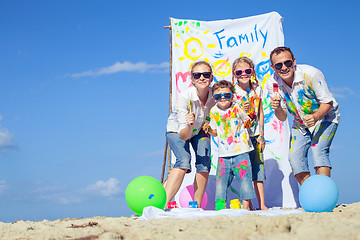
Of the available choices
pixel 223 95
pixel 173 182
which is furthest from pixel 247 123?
pixel 173 182

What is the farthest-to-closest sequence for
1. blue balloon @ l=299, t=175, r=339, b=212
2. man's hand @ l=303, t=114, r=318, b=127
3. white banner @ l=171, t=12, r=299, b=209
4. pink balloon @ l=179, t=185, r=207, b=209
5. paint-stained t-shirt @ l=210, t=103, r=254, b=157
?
white banner @ l=171, t=12, r=299, b=209 < pink balloon @ l=179, t=185, r=207, b=209 < paint-stained t-shirt @ l=210, t=103, r=254, b=157 < man's hand @ l=303, t=114, r=318, b=127 < blue balloon @ l=299, t=175, r=339, b=212

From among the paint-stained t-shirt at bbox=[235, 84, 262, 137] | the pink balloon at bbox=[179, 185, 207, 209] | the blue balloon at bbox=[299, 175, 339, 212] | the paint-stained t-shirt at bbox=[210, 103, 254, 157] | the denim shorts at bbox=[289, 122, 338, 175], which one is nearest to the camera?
the blue balloon at bbox=[299, 175, 339, 212]

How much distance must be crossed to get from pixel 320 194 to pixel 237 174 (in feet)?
3.28

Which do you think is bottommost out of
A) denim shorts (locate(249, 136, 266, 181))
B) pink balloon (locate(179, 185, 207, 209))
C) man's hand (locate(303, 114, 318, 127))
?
pink balloon (locate(179, 185, 207, 209))

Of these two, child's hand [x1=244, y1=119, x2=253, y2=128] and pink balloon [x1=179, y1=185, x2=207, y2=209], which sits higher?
child's hand [x1=244, y1=119, x2=253, y2=128]

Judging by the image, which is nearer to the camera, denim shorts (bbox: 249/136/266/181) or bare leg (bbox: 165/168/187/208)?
bare leg (bbox: 165/168/187/208)

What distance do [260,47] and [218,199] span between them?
Answer: 3118 millimetres

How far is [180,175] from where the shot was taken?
532 centimetres

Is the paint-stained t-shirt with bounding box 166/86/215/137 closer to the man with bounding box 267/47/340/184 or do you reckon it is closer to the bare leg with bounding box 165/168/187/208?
the bare leg with bounding box 165/168/187/208

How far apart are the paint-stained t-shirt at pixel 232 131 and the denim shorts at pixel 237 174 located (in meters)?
0.08

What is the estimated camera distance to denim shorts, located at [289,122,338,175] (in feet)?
17.1

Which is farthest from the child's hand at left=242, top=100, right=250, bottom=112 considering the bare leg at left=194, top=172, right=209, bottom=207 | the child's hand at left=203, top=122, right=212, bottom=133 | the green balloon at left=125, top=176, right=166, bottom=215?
the green balloon at left=125, top=176, right=166, bottom=215

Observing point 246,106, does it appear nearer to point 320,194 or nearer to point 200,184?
point 200,184

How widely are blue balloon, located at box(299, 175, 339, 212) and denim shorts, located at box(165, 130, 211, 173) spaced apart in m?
1.34
